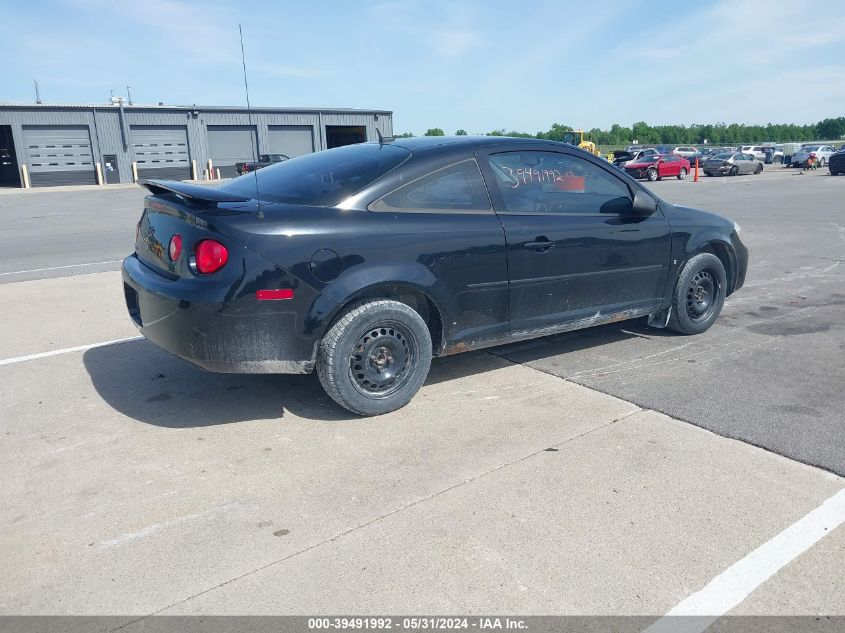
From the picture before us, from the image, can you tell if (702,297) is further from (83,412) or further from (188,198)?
(83,412)

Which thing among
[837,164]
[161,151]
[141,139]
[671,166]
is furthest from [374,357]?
[161,151]

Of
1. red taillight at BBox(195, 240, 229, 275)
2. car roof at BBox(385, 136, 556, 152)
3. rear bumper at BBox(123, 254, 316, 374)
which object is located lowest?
rear bumper at BBox(123, 254, 316, 374)

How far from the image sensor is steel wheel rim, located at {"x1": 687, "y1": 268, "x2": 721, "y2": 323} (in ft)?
18.5

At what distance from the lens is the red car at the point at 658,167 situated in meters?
33.3

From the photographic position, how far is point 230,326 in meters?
3.59

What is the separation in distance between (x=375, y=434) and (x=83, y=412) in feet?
5.99

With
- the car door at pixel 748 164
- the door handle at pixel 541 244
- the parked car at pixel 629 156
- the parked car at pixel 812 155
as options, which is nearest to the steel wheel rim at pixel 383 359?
the door handle at pixel 541 244

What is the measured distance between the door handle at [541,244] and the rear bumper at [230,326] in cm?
151

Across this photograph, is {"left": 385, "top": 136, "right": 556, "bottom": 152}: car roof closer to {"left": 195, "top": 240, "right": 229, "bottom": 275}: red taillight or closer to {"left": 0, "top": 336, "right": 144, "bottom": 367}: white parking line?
{"left": 195, "top": 240, "right": 229, "bottom": 275}: red taillight

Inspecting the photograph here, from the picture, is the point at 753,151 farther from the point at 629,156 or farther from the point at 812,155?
the point at 629,156

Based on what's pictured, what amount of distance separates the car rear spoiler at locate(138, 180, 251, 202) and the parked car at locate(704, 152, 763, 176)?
1415 inches

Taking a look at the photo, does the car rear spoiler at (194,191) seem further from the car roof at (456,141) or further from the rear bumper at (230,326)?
the car roof at (456,141)

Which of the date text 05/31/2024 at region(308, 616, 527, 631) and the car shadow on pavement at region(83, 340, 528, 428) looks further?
the car shadow on pavement at region(83, 340, 528, 428)

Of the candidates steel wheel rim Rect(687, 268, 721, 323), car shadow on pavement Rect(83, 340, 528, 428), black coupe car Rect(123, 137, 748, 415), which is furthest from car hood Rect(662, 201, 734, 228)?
car shadow on pavement Rect(83, 340, 528, 428)
